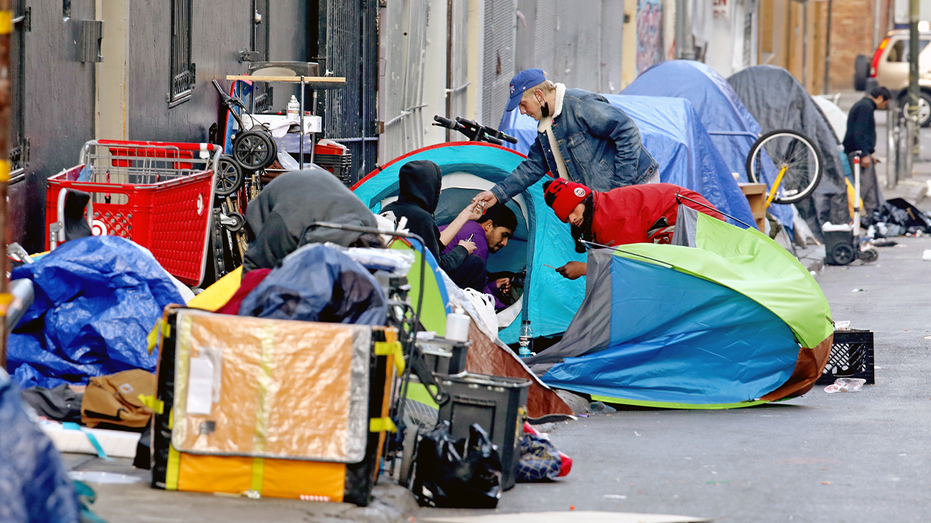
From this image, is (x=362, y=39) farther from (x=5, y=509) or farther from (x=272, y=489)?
(x=5, y=509)

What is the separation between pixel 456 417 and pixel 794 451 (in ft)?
5.92

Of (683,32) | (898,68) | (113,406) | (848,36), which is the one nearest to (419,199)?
(113,406)

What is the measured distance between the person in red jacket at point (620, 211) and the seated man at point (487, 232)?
67 centimetres

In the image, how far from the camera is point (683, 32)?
78.0 ft

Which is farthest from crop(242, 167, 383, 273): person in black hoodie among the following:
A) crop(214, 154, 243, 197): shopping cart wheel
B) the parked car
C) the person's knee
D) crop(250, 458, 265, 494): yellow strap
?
the parked car

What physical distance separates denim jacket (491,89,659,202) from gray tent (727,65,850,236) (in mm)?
7036

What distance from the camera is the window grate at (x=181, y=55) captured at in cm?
759

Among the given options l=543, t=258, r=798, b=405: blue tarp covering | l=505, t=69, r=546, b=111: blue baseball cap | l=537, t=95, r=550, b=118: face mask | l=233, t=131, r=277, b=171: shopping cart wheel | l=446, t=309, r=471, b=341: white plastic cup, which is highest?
l=505, t=69, r=546, b=111: blue baseball cap

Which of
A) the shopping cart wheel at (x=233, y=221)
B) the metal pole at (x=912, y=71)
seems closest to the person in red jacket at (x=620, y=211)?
the shopping cart wheel at (x=233, y=221)

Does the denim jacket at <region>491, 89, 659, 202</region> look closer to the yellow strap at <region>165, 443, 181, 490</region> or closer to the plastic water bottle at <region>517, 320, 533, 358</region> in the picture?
the plastic water bottle at <region>517, 320, 533, 358</region>

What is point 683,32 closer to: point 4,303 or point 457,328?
point 457,328

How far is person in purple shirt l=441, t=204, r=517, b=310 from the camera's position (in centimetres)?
794

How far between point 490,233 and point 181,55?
241 cm

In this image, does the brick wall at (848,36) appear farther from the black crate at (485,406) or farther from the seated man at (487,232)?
the black crate at (485,406)
